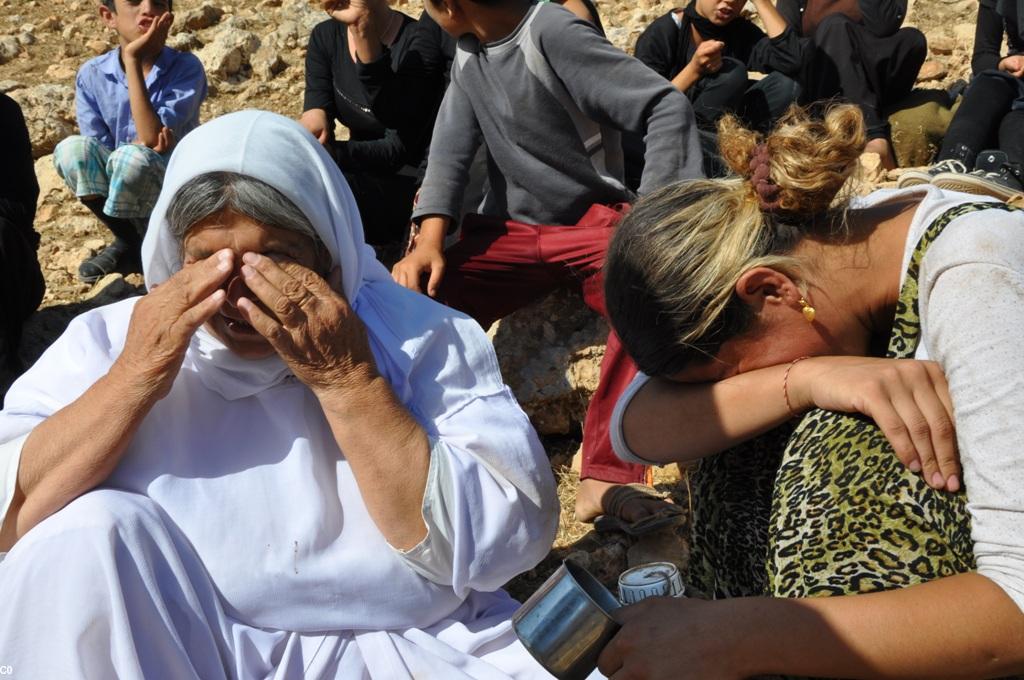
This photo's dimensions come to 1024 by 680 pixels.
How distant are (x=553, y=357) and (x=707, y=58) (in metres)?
2.02

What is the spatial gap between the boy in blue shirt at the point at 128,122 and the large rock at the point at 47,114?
151 cm

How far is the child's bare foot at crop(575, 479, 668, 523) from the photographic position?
3314 mm

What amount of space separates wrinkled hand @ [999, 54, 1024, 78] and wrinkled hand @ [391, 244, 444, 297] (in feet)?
11.0

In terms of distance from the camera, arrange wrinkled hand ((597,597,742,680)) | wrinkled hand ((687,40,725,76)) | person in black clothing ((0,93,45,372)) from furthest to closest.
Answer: wrinkled hand ((687,40,725,76))
person in black clothing ((0,93,45,372))
wrinkled hand ((597,597,742,680))

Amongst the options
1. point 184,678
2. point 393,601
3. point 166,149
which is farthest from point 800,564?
point 166,149

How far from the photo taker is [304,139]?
97.6 inches

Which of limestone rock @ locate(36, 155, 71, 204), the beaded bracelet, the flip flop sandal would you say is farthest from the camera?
limestone rock @ locate(36, 155, 71, 204)

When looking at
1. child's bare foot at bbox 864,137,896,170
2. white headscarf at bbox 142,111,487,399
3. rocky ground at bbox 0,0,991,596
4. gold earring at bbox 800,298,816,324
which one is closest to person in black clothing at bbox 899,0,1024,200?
child's bare foot at bbox 864,137,896,170

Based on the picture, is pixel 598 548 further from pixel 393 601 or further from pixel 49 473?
pixel 49 473

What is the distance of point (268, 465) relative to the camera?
7.57ft

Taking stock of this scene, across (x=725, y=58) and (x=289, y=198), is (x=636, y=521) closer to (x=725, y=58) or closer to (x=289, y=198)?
(x=289, y=198)

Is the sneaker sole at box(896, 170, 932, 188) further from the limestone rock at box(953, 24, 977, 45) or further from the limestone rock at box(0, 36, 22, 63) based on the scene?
the limestone rock at box(0, 36, 22, 63)

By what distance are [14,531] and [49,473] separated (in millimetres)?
153

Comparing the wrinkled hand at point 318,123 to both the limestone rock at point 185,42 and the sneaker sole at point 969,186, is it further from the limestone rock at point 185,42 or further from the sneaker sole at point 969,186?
the limestone rock at point 185,42
